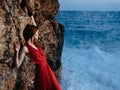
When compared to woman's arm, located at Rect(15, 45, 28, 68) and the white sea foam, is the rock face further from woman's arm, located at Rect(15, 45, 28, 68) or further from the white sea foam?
the white sea foam

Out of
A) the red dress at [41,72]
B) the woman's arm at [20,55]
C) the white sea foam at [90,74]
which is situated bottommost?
the white sea foam at [90,74]

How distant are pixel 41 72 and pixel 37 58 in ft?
0.83

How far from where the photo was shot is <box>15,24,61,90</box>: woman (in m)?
5.77

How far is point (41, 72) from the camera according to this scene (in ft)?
19.5

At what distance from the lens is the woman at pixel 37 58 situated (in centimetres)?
577

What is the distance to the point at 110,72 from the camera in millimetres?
14109

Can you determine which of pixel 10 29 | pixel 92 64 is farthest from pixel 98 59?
pixel 10 29

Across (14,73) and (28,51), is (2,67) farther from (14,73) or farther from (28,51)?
(28,51)

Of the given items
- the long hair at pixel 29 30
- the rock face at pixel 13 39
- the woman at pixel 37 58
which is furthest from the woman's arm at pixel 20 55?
the rock face at pixel 13 39

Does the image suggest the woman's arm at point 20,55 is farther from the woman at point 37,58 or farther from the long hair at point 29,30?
the long hair at point 29,30

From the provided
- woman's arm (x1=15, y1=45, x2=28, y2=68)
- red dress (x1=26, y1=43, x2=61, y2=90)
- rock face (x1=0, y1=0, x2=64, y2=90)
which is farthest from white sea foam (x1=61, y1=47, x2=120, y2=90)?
woman's arm (x1=15, y1=45, x2=28, y2=68)

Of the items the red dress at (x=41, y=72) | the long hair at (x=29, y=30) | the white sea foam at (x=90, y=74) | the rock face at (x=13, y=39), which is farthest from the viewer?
the white sea foam at (x=90, y=74)

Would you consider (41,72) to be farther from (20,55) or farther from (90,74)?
(90,74)

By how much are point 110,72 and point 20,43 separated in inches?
298
